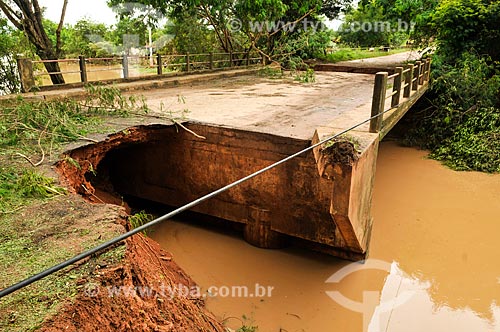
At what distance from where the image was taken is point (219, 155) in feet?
17.9

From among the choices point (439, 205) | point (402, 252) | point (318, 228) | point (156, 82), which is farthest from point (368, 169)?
→ point (156, 82)

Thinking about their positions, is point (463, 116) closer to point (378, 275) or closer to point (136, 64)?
point (378, 275)

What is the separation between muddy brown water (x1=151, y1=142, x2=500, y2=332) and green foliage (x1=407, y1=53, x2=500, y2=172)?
298cm

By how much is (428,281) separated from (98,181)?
493 centimetres

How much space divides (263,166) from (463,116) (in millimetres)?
8264

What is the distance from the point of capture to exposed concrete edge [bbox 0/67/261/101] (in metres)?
7.10

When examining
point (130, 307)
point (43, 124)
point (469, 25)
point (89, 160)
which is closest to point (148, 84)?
point (43, 124)

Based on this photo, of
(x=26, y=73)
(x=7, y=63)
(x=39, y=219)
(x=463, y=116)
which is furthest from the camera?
(x=463, y=116)

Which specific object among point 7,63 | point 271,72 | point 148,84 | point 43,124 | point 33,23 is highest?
point 33,23

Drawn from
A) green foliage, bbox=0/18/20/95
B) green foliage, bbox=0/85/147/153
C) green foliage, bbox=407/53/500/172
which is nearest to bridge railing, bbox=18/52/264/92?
green foliage, bbox=0/18/20/95

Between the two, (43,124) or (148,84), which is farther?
(148,84)

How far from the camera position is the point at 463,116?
1082 cm

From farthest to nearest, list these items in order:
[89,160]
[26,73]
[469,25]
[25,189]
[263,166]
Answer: [469,25]
[26,73]
[263,166]
[89,160]
[25,189]

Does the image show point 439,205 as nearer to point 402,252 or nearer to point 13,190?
point 402,252
